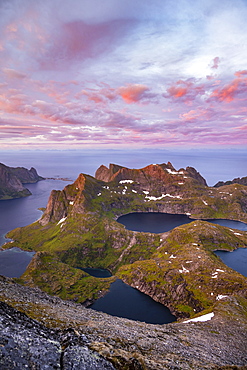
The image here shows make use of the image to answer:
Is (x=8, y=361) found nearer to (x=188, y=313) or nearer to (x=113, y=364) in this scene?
(x=113, y=364)

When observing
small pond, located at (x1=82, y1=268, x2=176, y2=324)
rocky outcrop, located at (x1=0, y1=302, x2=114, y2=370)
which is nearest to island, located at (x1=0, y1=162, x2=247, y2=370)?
rocky outcrop, located at (x1=0, y1=302, x2=114, y2=370)

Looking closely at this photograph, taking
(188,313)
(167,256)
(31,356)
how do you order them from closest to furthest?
1. (31,356)
2. (188,313)
3. (167,256)

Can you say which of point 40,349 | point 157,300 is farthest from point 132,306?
point 40,349

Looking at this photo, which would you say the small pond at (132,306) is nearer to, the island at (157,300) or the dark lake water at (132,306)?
the dark lake water at (132,306)

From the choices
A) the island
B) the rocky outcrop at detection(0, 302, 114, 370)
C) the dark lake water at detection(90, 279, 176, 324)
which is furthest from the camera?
the dark lake water at detection(90, 279, 176, 324)

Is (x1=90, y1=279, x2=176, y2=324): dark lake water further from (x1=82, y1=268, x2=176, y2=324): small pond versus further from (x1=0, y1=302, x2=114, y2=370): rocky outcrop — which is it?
(x1=0, y1=302, x2=114, y2=370): rocky outcrop

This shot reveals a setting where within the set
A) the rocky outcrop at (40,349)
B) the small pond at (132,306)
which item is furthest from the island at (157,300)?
the small pond at (132,306)

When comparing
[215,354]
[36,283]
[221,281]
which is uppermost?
[215,354]

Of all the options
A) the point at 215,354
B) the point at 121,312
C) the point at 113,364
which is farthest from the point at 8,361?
the point at 121,312
